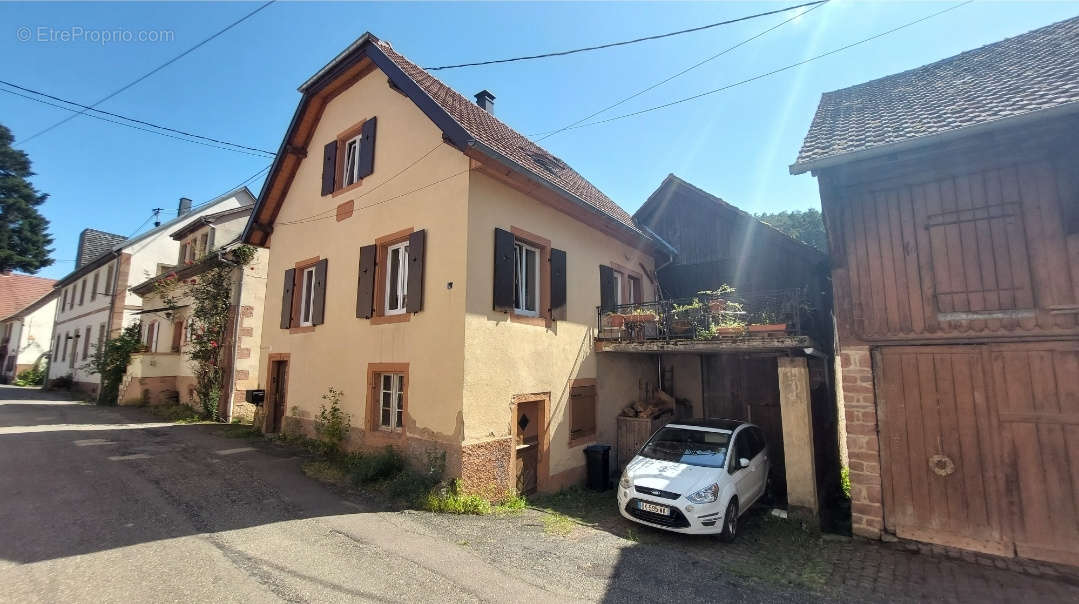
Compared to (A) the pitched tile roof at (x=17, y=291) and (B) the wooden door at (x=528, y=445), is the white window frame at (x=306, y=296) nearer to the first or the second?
(B) the wooden door at (x=528, y=445)

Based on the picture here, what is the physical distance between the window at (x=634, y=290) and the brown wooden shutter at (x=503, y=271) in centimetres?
542

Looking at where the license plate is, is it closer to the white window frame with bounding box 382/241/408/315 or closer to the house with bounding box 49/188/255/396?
the white window frame with bounding box 382/241/408/315

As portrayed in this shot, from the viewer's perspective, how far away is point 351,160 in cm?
1097

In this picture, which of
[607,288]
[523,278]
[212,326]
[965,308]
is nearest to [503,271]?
[523,278]

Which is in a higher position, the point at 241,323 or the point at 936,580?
the point at 241,323

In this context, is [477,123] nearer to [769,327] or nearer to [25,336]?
[769,327]

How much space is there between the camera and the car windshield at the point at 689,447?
7.23 meters

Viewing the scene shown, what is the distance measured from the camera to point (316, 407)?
1012cm

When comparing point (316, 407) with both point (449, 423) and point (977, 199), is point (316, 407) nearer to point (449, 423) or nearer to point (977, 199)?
point (449, 423)

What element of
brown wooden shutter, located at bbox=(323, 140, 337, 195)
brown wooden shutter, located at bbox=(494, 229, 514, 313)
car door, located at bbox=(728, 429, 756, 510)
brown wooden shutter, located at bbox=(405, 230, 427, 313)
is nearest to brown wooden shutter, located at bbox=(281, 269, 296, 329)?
brown wooden shutter, located at bbox=(323, 140, 337, 195)

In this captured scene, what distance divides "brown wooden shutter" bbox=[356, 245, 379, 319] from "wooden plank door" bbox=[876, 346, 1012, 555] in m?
9.01

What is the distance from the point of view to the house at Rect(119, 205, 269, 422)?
13841mm

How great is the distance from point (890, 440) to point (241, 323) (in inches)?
652

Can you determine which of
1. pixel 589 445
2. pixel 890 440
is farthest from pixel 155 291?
pixel 890 440
